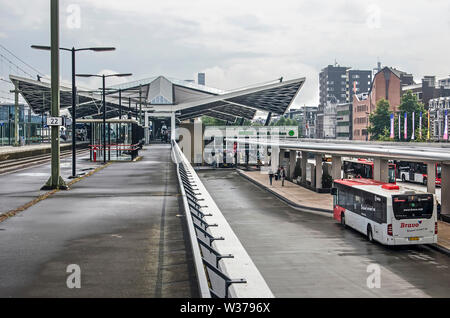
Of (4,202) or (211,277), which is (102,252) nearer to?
(211,277)

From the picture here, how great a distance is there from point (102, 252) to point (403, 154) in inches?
984

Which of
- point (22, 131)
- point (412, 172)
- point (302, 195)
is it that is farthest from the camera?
point (22, 131)

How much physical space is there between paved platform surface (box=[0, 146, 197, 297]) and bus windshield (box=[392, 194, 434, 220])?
1232cm

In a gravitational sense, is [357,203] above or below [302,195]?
above

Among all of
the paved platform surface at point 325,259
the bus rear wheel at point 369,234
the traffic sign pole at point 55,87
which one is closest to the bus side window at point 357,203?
the paved platform surface at point 325,259

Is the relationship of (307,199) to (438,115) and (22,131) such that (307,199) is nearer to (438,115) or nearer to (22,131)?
(438,115)

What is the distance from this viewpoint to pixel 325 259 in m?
23.9

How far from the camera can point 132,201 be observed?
1772 centimetres

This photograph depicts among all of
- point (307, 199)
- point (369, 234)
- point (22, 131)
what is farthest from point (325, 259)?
point (22, 131)

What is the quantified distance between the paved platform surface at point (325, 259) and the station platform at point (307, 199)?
59.4 inches

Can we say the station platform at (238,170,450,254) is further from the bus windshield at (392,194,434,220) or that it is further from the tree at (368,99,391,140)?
the tree at (368,99,391,140)

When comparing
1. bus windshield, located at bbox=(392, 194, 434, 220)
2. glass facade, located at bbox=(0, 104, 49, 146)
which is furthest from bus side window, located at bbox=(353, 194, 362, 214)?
glass facade, located at bbox=(0, 104, 49, 146)

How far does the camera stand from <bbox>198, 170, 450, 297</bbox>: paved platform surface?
18406 mm

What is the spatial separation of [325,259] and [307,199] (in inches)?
903
